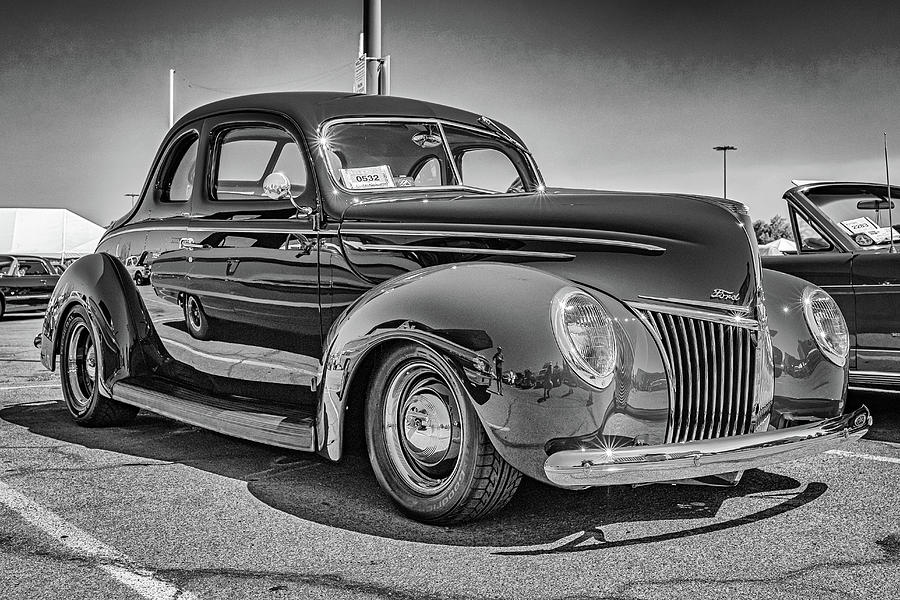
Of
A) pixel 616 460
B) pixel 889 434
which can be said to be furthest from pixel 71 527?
pixel 889 434

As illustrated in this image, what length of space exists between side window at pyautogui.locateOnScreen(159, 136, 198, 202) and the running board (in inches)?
44.2

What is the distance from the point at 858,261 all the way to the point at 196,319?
4.35 meters

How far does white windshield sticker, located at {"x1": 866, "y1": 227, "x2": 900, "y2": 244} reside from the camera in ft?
21.6

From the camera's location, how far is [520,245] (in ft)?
12.9

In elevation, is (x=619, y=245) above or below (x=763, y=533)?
above

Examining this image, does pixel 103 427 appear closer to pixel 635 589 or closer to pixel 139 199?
pixel 139 199

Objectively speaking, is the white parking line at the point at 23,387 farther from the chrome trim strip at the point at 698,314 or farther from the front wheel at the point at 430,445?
the chrome trim strip at the point at 698,314

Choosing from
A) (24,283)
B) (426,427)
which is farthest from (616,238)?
(24,283)

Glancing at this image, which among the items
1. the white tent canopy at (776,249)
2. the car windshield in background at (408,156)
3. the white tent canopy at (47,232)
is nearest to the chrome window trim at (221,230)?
the car windshield in background at (408,156)

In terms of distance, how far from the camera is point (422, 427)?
12.2 feet

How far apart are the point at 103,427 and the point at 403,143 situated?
266 centimetres

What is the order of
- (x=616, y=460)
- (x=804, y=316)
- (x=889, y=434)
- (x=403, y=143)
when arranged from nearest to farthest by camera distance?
1. (x=616, y=460)
2. (x=804, y=316)
3. (x=403, y=143)
4. (x=889, y=434)

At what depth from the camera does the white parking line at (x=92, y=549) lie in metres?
2.98

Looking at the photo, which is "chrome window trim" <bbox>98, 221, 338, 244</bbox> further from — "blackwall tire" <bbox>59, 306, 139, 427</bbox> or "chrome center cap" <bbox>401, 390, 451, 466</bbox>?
"chrome center cap" <bbox>401, 390, 451, 466</bbox>
